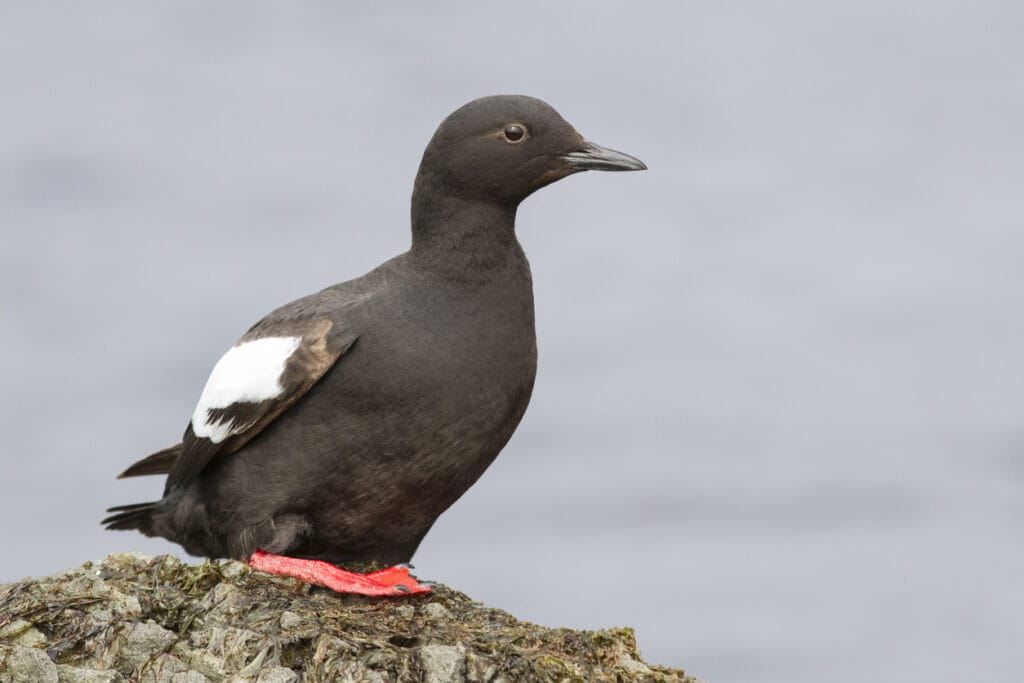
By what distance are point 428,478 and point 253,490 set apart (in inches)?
33.5

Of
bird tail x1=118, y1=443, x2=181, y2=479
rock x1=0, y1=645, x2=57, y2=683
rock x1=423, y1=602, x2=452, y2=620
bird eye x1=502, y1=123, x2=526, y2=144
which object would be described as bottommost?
rock x1=0, y1=645, x2=57, y2=683

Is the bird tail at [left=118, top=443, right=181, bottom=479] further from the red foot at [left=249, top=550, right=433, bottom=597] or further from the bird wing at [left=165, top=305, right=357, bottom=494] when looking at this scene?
the red foot at [left=249, top=550, right=433, bottom=597]

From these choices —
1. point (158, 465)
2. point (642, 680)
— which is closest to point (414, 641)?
point (642, 680)

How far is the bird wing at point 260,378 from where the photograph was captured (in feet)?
23.6

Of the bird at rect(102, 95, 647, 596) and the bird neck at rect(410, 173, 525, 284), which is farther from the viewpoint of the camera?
the bird neck at rect(410, 173, 525, 284)

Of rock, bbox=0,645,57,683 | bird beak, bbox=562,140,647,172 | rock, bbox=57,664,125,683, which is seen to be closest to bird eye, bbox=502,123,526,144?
bird beak, bbox=562,140,647,172

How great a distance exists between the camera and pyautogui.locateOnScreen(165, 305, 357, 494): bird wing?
7.20 metres

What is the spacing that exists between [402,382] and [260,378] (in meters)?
0.76

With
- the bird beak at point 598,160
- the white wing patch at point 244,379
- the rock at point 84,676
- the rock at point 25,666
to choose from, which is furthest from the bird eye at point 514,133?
the rock at point 25,666

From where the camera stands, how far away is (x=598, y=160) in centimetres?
741

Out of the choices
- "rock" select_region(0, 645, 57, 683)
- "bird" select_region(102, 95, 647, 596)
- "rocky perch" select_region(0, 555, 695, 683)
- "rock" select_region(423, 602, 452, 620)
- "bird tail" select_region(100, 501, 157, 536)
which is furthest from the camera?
"bird tail" select_region(100, 501, 157, 536)

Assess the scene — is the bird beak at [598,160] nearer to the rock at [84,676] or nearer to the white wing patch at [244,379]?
the white wing patch at [244,379]

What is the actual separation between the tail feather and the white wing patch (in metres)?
0.52

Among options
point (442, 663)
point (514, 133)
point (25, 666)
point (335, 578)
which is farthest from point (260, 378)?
point (25, 666)
